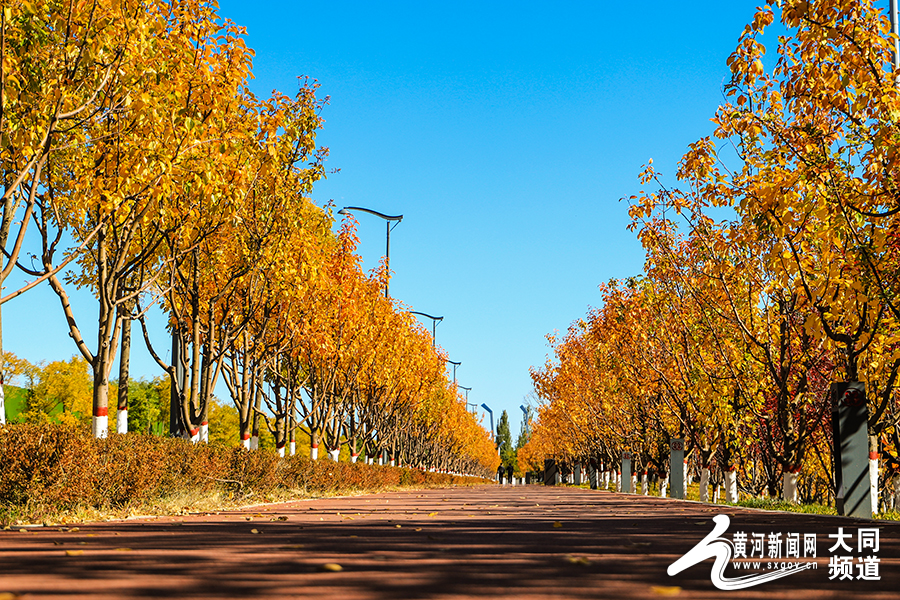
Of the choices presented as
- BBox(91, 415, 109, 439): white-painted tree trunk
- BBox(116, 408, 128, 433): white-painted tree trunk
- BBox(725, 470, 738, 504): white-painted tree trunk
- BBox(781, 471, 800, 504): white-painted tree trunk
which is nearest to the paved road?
BBox(91, 415, 109, 439): white-painted tree trunk

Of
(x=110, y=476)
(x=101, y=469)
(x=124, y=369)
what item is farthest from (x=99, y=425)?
(x=124, y=369)

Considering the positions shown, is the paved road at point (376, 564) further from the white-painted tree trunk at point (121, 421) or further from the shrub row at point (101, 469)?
the white-painted tree trunk at point (121, 421)

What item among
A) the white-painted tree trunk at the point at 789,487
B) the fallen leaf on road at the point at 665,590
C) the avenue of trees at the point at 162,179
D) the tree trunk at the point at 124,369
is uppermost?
the avenue of trees at the point at 162,179

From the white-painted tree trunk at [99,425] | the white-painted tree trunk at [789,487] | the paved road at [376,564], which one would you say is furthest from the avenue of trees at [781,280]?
the white-painted tree trunk at [99,425]

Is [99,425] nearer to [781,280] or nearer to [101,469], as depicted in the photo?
[101,469]

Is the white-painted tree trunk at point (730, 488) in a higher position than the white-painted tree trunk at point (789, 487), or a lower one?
lower

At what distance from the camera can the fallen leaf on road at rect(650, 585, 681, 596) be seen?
4.54 metres

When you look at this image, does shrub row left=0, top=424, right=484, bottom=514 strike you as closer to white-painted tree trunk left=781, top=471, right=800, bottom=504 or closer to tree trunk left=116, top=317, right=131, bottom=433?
tree trunk left=116, top=317, right=131, bottom=433

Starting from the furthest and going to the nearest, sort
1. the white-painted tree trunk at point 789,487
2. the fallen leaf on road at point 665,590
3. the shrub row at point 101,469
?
1. the white-painted tree trunk at point 789,487
2. the shrub row at point 101,469
3. the fallen leaf on road at point 665,590

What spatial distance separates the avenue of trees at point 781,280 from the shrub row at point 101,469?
8.42m

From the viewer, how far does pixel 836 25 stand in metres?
11.6

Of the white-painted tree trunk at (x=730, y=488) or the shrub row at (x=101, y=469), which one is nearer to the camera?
the shrub row at (x=101, y=469)

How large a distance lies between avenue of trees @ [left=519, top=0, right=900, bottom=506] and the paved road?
4.75 m

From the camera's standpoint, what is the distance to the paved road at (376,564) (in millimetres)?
4562
